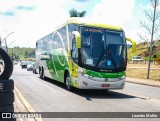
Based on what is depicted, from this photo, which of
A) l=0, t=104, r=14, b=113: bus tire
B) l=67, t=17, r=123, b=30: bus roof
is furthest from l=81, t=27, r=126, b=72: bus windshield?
l=0, t=104, r=14, b=113: bus tire

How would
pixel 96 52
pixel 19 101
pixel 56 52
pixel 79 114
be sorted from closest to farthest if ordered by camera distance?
1. pixel 79 114
2. pixel 19 101
3. pixel 96 52
4. pixel 56 52

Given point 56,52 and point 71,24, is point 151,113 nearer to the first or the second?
point 71,24

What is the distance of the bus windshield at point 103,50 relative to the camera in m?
14.5

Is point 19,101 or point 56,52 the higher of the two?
point 56,52

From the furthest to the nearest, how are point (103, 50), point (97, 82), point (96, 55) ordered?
1. point (103, 50)
2. point (96, 55)
3. point (97, 82)

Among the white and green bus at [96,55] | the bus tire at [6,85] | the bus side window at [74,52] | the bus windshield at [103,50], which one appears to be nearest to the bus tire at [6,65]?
the bus tire at [6,85]

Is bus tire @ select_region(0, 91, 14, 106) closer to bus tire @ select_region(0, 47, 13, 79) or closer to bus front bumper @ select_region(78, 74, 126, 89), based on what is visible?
bus tire @ select_region(0, 47, 13, 79)

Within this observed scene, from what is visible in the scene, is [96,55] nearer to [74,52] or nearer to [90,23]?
[74,52]

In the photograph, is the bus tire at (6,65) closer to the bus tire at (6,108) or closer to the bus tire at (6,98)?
the bus tire at (6,98)

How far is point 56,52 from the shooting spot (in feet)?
65.2

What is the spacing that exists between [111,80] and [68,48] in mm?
3045

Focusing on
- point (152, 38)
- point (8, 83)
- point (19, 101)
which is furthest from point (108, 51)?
point (152, 38)

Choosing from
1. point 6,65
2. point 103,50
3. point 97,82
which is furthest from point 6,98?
point 103,50

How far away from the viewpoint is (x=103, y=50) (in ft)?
48.1
